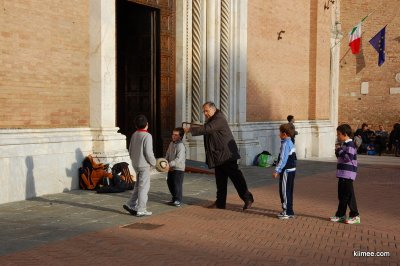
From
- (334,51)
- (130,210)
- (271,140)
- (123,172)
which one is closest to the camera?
(130,210)

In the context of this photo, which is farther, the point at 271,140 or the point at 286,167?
the point at 271,140

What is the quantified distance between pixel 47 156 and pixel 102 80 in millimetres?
2088

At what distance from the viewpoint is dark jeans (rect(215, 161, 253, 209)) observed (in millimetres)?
9422

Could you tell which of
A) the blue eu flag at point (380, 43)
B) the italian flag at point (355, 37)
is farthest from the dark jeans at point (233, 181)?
the blue eu flag at point (380, 43)

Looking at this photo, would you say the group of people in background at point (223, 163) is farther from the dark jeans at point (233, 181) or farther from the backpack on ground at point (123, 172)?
the backpack on ground at point (123, 172)

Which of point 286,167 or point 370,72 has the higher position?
point 370,72

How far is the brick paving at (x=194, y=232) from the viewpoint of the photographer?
6203 millimetres

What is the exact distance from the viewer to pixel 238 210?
9.41 meters

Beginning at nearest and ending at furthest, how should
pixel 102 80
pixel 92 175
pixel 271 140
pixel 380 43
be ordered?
pixel 92 175 → pixel 102 80 → pixel 271 140 → pixel 380 43

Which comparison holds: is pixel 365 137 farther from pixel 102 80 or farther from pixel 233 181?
pixel 233 181

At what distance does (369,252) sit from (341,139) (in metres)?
2.14

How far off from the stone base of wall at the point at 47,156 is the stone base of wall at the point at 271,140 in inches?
164

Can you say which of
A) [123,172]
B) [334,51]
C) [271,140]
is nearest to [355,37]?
[334,51]

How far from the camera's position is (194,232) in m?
7.57
